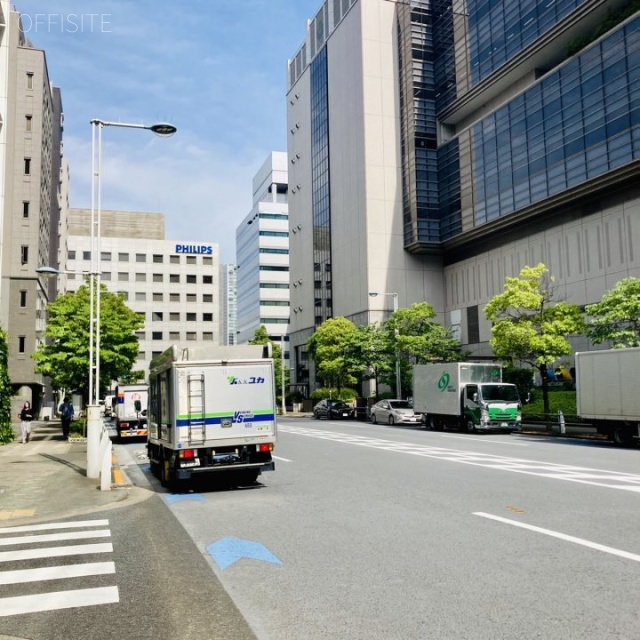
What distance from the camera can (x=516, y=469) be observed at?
15.5 m

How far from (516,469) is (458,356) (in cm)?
3600

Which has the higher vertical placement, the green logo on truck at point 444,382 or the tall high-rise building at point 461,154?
the tall high-rise building at point 461,154

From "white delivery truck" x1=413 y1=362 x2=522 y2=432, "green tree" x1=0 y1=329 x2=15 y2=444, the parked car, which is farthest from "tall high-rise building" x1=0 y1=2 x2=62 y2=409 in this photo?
"white delivery truck" x1=413 y1=362 x2=522 y2=432

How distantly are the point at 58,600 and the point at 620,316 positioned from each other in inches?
1085

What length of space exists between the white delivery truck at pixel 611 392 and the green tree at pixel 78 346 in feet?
72.8

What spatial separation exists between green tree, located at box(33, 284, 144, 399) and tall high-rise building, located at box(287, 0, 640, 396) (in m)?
31.4

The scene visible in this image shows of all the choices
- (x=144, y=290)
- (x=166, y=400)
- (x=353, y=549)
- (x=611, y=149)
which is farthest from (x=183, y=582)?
(x=144, y=290)

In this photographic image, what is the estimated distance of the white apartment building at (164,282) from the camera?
10644 cm

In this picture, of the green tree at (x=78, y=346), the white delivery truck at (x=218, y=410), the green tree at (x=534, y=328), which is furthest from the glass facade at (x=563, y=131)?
the white delivery truck at (x=218, y=410)

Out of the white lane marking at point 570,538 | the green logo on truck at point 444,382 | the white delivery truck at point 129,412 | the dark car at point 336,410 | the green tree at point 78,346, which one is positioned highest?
the green tree at point 78,346

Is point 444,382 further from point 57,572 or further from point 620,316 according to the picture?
point 57,572

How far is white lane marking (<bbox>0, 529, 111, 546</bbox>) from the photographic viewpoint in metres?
8.78

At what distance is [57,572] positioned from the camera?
22.9 ft

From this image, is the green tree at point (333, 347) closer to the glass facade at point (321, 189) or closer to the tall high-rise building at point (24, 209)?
the glass facade at point (321, 189)
